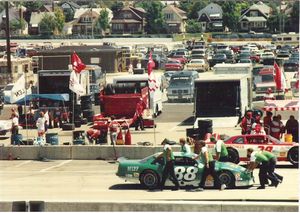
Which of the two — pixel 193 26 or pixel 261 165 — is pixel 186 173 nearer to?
pixel 261 165

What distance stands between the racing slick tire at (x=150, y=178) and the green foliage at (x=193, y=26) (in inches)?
5568

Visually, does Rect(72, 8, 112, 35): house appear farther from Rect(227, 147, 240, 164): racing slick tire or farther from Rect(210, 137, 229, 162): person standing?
Rect(210, 137, 229, 162): person standing

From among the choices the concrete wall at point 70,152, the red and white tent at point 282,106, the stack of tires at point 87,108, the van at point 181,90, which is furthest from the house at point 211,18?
the concrete wall at point 70,152

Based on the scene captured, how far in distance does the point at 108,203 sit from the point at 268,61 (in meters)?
50.4

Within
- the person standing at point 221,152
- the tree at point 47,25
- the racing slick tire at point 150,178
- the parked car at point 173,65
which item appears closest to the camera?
the racing slick tire at point 150,178

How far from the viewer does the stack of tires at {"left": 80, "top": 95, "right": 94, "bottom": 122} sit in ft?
132

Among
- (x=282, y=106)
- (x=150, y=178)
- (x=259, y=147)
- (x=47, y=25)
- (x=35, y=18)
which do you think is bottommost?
(x=150, y=178)

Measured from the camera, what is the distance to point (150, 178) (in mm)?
23422


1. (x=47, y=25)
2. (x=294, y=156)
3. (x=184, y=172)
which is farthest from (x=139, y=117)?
(x=47, y=25)

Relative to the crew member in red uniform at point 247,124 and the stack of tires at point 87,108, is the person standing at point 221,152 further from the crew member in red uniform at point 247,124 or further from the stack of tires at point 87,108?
the stack of tires at point 87,108

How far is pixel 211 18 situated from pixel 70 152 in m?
130

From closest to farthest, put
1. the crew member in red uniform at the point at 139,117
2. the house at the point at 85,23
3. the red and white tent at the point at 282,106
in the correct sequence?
the red and white tent at the point at 282,106
the crew member in red uniform at the point at 139,117
the house at the point at 85,23

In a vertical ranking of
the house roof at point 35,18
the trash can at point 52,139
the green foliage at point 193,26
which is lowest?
the trash can at point 52,139

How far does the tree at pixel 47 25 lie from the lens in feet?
577
